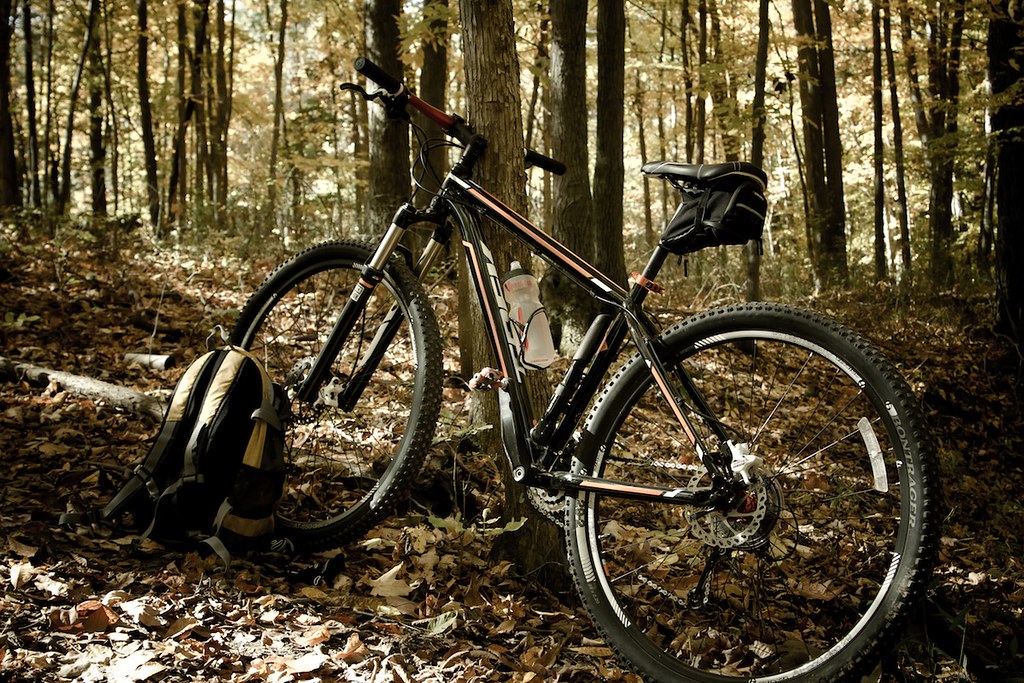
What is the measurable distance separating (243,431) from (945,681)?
266cm

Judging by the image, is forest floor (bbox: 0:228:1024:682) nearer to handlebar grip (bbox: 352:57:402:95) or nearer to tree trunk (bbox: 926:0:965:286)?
handlebar grip (bbox: 352:57:402:95)

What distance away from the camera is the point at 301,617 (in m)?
2.35

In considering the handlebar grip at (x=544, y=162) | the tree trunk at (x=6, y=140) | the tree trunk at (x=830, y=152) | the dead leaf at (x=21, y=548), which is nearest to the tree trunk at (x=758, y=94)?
the tree trunk at (x=830, y=152)

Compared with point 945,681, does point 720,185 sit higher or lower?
higher

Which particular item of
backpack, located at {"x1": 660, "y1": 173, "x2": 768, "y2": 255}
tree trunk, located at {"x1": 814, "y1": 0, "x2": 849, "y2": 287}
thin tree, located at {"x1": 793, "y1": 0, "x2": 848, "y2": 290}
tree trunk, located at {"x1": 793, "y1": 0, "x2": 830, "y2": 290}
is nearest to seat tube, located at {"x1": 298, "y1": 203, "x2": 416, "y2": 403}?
backpack, located at {"x1": 660, "y1": 173, "x2": 768, "y2": 255}

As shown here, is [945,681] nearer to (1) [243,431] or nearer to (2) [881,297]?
(1) [243,431]

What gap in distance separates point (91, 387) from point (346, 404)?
68.4 inches

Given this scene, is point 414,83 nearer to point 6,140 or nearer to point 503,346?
point 6,140

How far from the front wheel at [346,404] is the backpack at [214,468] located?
171 millimetres

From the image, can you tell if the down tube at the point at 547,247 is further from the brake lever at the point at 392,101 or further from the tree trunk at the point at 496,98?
the brake lever at the point at 392,101

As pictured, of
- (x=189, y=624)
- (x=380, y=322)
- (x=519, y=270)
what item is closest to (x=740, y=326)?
(x=519, y=270)

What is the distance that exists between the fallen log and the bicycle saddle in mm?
2642

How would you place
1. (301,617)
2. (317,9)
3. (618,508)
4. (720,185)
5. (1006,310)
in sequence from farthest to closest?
(317,9), (1006,310), (618,508), (301,617), (720,185)

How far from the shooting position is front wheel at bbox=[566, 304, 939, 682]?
180cm
